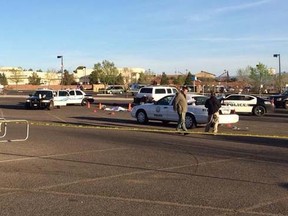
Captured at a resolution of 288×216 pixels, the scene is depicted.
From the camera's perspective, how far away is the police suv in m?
31.5

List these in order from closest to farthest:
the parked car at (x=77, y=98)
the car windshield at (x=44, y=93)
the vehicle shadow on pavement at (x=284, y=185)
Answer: the vehicle shadow on pavement at (x=284, y=185) < the car windshield at (x=44, y=93) < the parked car at (x=77, y=98)

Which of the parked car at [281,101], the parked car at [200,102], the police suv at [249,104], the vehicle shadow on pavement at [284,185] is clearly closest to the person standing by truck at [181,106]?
the parked car at [200,102]

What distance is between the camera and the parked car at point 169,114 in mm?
19891

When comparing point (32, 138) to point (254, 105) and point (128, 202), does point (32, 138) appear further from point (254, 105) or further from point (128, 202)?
point (254, 105)

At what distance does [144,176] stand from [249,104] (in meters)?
23.5

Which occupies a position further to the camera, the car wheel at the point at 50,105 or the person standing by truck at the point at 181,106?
the car wheel at the point at 50,105

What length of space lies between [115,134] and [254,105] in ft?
53.6

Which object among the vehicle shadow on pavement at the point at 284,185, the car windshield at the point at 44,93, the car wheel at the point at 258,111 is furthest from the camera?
the car windshield at the point at 44,93

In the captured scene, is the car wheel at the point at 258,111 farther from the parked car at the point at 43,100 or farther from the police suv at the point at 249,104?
the parked car at the point at 43,100

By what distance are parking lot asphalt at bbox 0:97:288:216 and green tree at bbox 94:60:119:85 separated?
111 m

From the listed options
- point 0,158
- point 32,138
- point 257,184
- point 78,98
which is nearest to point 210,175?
point 257,184

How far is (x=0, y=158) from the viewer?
A: 1169 centimetres

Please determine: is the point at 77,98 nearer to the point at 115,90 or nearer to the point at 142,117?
the point at 142,117

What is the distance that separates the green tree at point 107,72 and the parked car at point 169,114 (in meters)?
103
